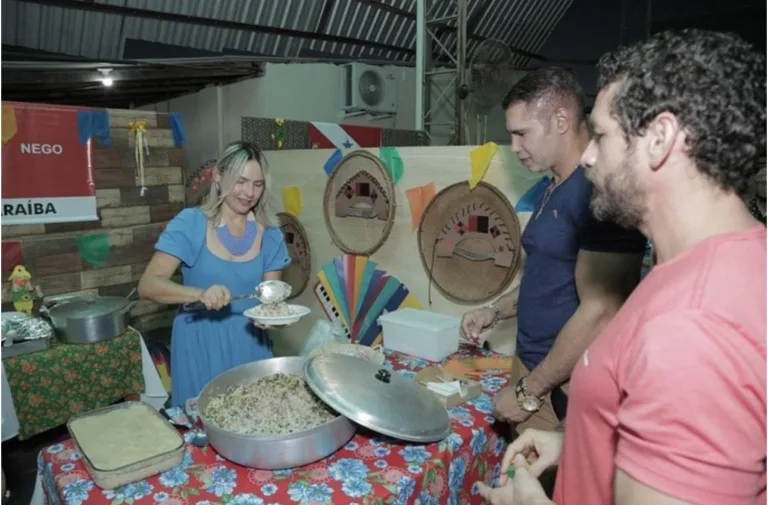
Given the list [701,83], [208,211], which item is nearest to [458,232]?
[208,211]

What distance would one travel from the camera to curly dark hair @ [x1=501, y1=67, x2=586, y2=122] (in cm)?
175

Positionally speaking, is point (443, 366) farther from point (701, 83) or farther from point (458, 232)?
point (701, 83)

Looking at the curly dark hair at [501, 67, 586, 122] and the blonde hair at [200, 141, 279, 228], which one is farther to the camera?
the blonde hair at [200, 141, 279, 228]

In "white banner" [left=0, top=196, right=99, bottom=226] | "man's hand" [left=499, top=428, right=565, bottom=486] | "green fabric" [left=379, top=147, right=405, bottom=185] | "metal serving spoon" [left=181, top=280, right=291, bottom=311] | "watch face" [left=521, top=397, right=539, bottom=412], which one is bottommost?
"watch face" [left=521, top=397, right=539, bottom=412]

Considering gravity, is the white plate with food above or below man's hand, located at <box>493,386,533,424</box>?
above

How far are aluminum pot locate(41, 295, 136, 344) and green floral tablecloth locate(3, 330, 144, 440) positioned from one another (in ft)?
0.17

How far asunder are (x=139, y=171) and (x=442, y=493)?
349cm

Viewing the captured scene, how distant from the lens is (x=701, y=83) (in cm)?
75

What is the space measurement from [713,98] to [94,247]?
12.9 ft

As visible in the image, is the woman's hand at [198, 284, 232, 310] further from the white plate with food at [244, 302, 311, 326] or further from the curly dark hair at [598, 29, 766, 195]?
the curly dark hair at [598, 29, 766, 195]

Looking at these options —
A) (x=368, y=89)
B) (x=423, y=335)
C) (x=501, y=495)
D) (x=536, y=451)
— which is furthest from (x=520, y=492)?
(x=368, y=89)

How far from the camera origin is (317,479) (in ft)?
4.26

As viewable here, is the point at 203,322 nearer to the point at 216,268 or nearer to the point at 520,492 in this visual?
the point at 216,268

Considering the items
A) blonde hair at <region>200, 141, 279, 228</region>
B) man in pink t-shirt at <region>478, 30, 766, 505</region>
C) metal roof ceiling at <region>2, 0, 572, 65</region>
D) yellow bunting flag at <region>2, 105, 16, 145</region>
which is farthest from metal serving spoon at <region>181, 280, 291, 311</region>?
metal roof ceiling at <region>2, 0, 572, 65</region>
